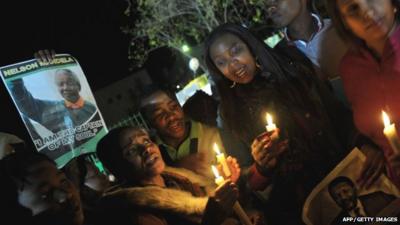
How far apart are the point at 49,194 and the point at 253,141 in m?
1.69

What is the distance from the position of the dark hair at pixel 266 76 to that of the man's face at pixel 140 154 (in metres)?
0.89

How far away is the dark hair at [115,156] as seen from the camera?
3078 mm

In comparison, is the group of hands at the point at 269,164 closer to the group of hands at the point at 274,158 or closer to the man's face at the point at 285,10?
the group of hands at the point at 274,158

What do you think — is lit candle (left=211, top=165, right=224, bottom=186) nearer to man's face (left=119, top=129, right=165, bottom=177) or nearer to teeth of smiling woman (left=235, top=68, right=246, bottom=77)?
man's face (left=119, top=129, right=165, bottom=177)

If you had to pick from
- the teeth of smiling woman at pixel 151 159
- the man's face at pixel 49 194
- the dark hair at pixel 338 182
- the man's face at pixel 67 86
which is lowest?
the dark hair at pixel 338 182

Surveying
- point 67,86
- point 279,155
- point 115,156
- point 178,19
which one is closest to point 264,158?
point 279,155

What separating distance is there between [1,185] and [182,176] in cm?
131

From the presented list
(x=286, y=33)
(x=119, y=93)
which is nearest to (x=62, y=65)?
(x=286, y=33)

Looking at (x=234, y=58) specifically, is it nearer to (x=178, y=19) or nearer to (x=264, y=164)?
(x=264, y=164)

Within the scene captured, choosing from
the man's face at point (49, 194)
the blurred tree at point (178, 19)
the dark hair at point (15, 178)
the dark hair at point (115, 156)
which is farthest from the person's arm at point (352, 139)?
the blurred tree at point (178, 19)

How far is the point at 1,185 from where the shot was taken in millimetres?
2631

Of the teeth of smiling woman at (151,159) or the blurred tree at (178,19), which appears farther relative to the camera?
the blurred tree at (178,19)

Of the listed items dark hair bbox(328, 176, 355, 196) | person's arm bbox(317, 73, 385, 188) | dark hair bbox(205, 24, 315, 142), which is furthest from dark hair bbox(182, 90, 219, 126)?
dark hair bbox(328, 176, 355, 196)

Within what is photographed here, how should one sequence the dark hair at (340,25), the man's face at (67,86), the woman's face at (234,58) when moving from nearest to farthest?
the dark hair at (340,25)
the woman's face at (234,58)
the man's face at (67,86)
